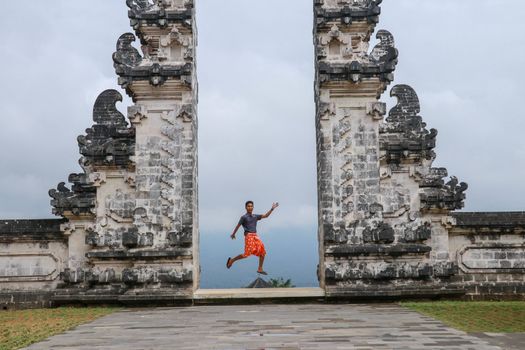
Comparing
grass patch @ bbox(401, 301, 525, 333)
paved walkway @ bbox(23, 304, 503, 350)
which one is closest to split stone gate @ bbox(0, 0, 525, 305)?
grass patch @ bbox(401, 301, 525, 333)

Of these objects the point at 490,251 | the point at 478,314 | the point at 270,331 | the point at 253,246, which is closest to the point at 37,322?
the point at 270,331

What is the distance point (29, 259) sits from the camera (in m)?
15.7

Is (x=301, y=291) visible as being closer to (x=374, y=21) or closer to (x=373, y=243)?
(x=373, y=243)

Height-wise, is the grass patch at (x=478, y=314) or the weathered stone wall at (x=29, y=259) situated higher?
the weathered stone wall at (x=29, y=259)

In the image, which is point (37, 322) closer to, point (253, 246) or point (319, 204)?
point (253, 246)

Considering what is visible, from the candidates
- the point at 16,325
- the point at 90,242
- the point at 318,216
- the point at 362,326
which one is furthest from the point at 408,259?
the point at 16,325

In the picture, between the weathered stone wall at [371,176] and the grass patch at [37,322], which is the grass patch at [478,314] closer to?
the weathered stone wall at [371,176]

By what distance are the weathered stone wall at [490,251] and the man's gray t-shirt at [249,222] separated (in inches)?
192

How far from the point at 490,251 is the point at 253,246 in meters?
5.81

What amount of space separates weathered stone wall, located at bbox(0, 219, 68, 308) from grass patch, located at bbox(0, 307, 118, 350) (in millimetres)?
1025

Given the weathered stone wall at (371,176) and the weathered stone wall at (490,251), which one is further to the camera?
the weathered stone wall at (490,251)

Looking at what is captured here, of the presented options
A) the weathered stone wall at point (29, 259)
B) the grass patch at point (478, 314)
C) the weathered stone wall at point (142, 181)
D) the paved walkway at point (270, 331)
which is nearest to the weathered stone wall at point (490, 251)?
the grass patch at point (478, 314)

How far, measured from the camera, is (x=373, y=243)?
1541cm

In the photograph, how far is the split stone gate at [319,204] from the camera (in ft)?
50.0
